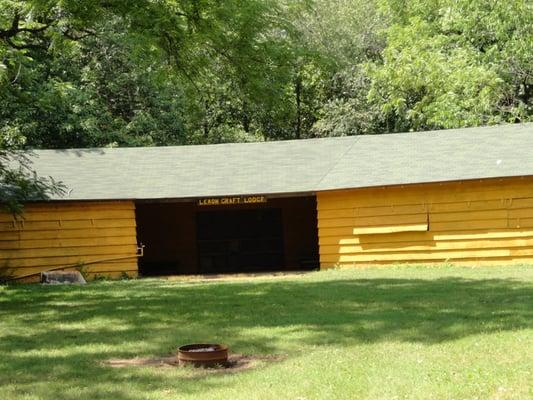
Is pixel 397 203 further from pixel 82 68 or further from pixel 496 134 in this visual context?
pixel 82 68

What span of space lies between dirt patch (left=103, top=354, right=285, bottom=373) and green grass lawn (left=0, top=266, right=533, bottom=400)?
0.15m

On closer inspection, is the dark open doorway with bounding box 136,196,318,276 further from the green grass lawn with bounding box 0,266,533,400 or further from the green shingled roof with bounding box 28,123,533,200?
the green grass lawn with bounding box 0,266,533,400

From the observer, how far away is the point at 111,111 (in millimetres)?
34438

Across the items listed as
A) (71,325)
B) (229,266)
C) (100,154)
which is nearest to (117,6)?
(71,325)

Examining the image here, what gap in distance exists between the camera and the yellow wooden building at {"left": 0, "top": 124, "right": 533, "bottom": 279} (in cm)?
2175

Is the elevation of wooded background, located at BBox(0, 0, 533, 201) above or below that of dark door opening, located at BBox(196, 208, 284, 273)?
above

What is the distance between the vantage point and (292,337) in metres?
11.2

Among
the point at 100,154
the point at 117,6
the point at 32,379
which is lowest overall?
the point at 32,379

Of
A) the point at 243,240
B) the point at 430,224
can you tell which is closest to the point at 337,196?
the point at 430,224

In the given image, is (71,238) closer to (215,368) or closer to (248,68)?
(248,68)

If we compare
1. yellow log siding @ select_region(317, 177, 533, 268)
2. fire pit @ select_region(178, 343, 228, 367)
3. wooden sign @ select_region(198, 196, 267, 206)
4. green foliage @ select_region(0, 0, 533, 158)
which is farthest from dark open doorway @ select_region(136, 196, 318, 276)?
fire pit @ select_region(178, 343, 228, 367)

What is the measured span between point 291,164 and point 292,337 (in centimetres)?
1405

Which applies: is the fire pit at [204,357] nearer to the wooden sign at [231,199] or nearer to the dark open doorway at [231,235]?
the wooden sign at [231,199]

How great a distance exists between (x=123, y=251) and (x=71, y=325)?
10100 mm
